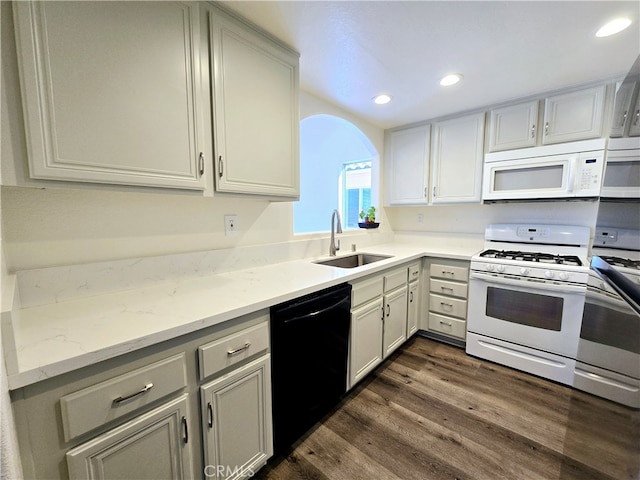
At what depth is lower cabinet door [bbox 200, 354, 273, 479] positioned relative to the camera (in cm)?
103

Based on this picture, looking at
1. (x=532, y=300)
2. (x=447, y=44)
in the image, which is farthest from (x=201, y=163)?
(x=532, y=300)

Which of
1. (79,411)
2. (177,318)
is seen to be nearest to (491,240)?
(177,318)

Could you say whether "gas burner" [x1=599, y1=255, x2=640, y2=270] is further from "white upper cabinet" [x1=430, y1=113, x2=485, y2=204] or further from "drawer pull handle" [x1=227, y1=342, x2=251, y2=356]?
"white upper cabinet" [x1=430, y1=113, x2=485, y2=204]

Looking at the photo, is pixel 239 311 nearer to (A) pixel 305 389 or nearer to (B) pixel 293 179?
(A) pixel 305 389

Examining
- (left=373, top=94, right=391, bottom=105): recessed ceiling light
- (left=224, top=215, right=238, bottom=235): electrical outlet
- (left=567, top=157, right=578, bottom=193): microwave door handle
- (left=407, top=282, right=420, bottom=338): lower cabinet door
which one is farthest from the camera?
(left=407, top=282, right=420, bottom=338): lower cabinet door

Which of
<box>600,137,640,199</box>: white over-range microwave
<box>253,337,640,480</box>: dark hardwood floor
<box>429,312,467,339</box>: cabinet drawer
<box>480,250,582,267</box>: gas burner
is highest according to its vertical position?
<box>600,137,640,199</box>: white over-range microwave

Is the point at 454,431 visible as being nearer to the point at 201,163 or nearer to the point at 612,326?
the point at 612,326

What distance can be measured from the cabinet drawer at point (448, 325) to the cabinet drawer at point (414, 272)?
0.43 metres

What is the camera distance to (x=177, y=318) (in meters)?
0.96

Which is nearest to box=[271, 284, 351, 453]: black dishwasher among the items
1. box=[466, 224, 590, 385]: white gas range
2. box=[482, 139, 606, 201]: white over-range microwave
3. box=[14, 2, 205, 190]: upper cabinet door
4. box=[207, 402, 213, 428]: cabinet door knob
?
box=[207, 402, 213, 428]: cabinet door knob

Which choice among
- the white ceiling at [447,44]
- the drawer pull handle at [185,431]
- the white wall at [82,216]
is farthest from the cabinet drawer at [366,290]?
the white ceiling at [447,44]

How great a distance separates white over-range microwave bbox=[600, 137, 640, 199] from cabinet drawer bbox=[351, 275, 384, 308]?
1225 millimetres

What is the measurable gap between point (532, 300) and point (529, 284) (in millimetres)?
137

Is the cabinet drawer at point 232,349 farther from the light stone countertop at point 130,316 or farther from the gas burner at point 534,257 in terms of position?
the gas burner at point 534,257
